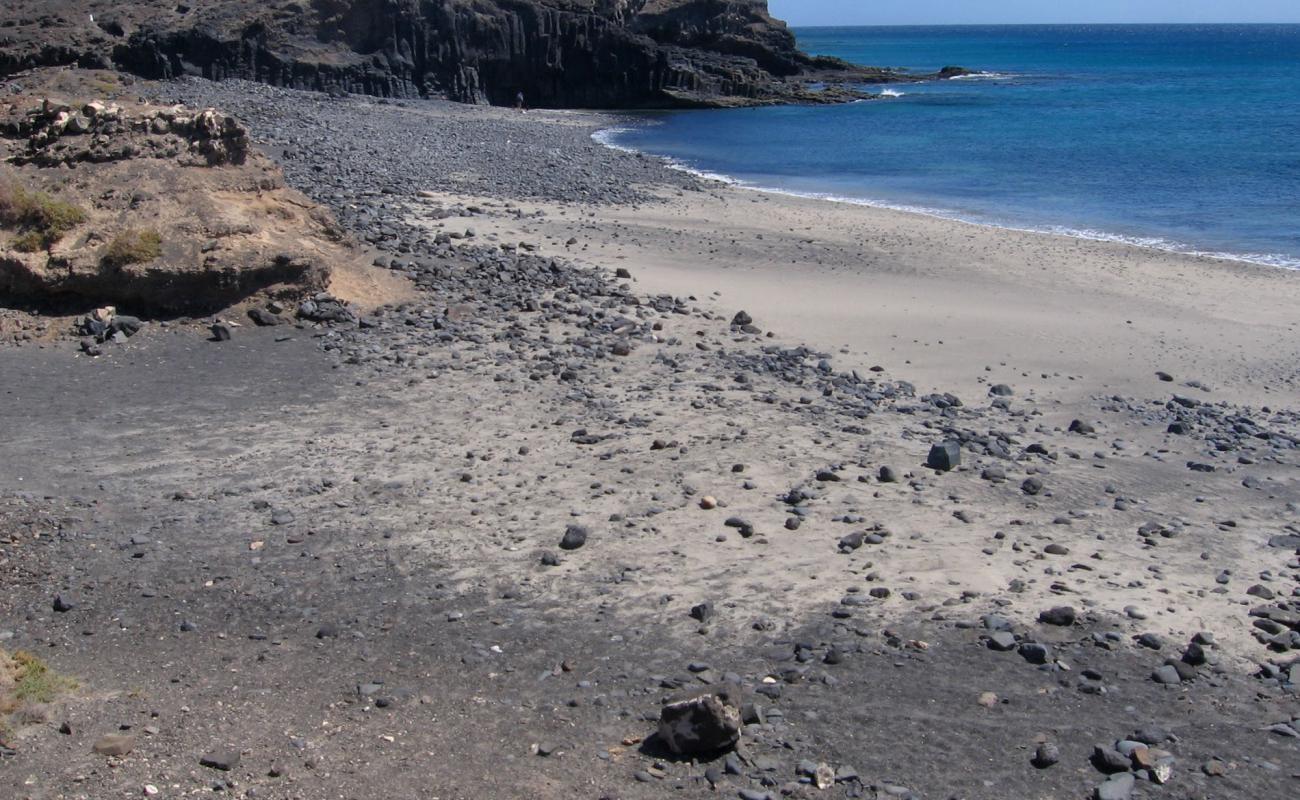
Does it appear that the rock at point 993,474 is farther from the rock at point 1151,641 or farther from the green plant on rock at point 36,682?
the green plant on rock at point 36,682

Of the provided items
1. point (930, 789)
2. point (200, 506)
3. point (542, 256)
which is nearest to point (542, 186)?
point (542, 256)

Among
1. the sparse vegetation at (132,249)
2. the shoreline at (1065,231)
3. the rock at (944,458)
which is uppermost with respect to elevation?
the sparse vegetation at (132,249)

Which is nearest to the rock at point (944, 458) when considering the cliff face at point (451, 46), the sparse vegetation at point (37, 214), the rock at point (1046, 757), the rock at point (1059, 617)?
the rock at point (1059, 617)

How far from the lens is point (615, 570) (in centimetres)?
714

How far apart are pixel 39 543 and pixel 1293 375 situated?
1204cm

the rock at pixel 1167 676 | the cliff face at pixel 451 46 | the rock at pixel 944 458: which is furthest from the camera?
the cliff face at pixel 451 46

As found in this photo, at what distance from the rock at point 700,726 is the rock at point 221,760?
184 cm

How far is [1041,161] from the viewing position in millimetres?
33812

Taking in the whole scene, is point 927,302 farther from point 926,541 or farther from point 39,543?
point 39,543

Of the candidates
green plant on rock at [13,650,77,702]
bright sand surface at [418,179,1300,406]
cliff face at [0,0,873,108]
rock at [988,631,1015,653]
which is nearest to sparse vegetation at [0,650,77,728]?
green plant on rock at [13,650,77,702]

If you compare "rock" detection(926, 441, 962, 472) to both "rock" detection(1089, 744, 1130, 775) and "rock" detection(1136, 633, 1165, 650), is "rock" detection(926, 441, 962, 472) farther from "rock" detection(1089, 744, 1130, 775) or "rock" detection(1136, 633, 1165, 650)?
"rock" detection(1089, 744, 1130, 775)

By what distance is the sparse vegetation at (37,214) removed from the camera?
11.5m

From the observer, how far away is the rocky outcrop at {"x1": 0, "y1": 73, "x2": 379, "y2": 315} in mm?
11266

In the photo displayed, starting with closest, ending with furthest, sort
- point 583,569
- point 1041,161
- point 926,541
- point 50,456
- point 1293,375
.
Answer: point 583,569
point 926,541
point 50,456
point 1293,375
point 1041,161
